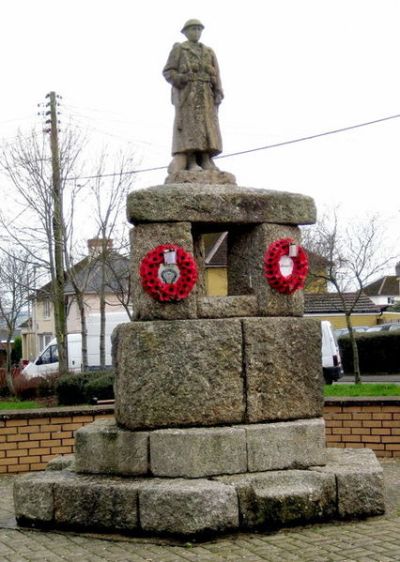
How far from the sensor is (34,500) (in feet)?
21.1

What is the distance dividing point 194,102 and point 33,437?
4.09 m

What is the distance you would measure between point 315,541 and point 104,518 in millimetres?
1612

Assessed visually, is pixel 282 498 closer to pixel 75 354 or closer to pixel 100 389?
pixel 100 389

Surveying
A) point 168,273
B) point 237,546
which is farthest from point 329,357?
point 237,546

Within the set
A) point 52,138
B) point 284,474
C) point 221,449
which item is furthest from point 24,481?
point 52,138

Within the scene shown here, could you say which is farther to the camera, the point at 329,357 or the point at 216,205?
the point at 329,357

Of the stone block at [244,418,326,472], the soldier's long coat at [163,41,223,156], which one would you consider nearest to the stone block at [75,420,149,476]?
the stone block at [244,418,326,472]

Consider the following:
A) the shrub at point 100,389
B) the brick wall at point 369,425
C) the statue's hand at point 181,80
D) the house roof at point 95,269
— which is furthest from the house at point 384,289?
the statue's hand at point 181,80

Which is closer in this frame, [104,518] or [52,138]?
[104,518]

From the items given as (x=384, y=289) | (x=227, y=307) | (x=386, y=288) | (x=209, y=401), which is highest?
(x=386, y=288)

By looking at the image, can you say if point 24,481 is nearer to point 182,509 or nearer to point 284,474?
point 182,509

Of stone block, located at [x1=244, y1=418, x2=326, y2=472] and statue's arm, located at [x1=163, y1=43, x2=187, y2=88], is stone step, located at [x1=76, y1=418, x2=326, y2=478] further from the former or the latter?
statue's arm, located at [x1=163, y1=43, x2=187, y2=88]

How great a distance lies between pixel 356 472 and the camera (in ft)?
20.9

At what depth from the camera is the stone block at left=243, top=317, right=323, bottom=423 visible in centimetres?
677
